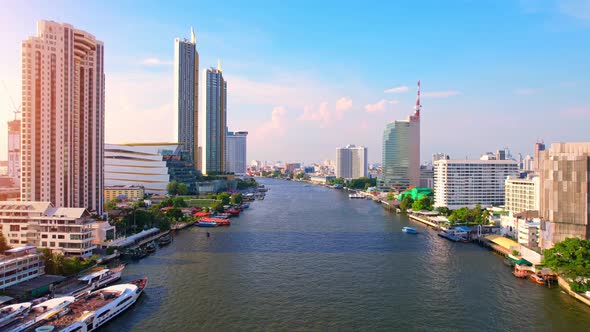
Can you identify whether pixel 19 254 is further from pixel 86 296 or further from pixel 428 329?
pixel 428 329

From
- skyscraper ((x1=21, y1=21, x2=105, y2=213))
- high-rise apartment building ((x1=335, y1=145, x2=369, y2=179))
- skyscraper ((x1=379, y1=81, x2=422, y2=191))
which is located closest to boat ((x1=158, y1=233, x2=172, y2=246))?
skyscraper ((x1=21, y1=21, x2=105, y2=213))

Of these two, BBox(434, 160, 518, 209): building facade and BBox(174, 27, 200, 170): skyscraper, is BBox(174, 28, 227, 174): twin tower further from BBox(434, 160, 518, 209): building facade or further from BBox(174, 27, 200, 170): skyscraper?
BBox(434, 160, 518, 209): building facade

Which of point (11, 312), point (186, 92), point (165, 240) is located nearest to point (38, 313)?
point (11, 312)

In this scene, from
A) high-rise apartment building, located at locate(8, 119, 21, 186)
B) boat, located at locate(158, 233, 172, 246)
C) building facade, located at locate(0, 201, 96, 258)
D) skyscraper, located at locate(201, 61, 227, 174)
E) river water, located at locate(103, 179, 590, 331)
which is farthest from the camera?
skyscraper, located at locate(201, 61, 227, 174)

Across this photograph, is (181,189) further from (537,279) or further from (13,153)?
(537,279)

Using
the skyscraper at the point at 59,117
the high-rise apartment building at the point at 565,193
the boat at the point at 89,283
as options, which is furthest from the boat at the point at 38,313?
the high-rise apartment building at the point at 565,193

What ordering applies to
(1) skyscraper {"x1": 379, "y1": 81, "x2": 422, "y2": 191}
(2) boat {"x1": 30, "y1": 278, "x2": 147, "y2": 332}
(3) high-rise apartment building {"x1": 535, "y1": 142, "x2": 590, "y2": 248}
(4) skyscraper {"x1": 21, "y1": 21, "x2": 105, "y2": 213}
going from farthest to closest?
1. (1) skyscraper {"x1": 379, "y1": 81, "x2": 422, "y2": 191}
2. (4) skyscraper {"x1": 21, "y1": 21, "x2": 105, "y2": 213}
3. (3) high-rise apartment building {"x1": 535, "y1": 142, "x2": 590, "y2": 248}
4. (2) boat {"x1": 30, "y1": 278, "x2": 147, "y2": 332}

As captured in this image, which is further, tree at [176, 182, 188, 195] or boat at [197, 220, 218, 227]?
tree at [176, 182, 188, 195]

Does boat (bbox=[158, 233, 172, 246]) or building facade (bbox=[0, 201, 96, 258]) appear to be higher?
building facade (bbox=[0, 201, 96, 258])
